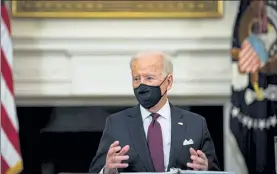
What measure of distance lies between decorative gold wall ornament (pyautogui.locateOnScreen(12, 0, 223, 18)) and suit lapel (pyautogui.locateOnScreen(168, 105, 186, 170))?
1793 millimetres

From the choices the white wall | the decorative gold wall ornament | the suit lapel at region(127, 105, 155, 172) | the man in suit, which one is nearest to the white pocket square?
the man in suit

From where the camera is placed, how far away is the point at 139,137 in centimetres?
166

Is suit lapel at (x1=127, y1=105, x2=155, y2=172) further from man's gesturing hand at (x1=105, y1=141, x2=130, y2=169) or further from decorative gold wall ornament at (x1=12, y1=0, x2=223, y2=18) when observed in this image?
decorative gold wall ornament at (x1=12, y1=0, x2=223, y2=18)

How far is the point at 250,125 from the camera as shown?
3.12 metres

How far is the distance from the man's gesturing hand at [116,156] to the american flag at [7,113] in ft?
4.64

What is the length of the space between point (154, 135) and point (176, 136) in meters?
0.07

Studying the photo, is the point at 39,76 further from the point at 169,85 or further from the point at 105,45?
the point at 169,85

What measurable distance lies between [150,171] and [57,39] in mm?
1947

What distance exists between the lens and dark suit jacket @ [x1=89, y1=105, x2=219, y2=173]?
164 cm

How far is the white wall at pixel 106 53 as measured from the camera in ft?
11.1

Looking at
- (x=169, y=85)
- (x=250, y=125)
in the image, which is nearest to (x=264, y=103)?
(x=250, y=125)

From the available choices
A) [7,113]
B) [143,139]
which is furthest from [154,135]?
[7,113]

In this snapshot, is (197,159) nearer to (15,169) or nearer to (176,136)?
(176,136)

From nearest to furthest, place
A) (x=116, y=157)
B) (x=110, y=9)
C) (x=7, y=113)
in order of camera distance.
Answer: (x=116, y=157)
(x=7, y=113)
(x=110, y=9)
